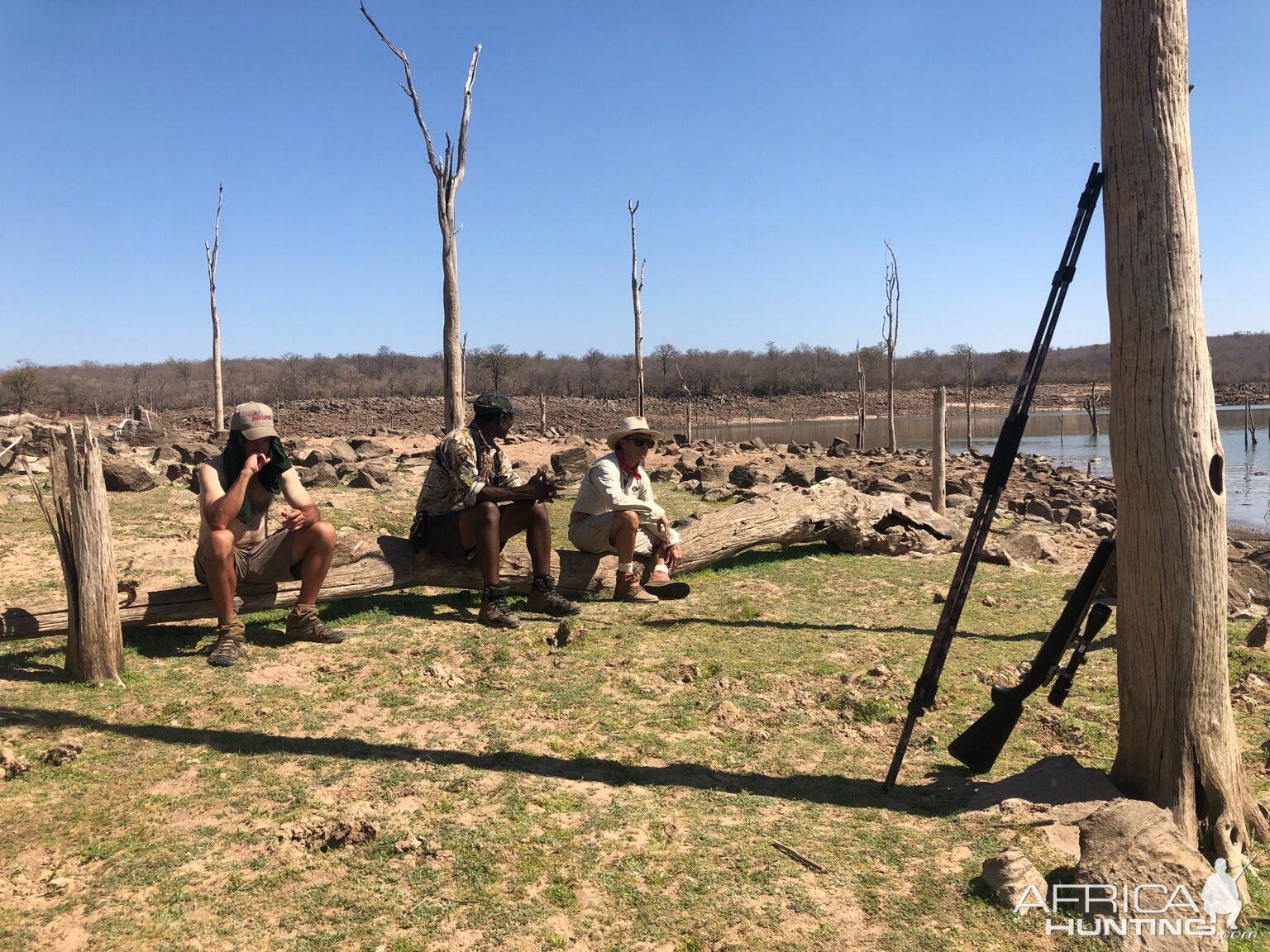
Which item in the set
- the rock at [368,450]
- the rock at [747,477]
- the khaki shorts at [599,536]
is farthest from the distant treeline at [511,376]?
the khaki shorts at [599,536]

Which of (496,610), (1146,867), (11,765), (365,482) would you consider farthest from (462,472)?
(365,482)

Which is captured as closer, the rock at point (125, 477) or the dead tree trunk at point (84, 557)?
the dead tree trunk at point (84, 557)

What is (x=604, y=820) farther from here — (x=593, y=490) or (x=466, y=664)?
(x=593, y=490)

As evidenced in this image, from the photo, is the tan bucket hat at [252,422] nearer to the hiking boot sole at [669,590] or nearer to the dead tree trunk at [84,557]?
the dead tree trunk at [84,557]

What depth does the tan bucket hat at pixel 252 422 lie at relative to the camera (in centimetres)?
512

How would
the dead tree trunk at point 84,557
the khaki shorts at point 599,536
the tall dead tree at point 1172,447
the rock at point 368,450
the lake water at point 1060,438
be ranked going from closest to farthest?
1. the tall dead tree at point 1172,447
2. the dead tree trunk at point 84,557
3. the khaki shorts at point 599,536
4. the rock at point 368,450
5. the lake water at point 1060,438

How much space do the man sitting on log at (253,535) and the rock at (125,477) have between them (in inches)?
293

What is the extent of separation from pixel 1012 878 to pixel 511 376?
201 ft

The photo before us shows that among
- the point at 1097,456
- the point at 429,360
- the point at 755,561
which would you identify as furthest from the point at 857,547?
the point at 429,360

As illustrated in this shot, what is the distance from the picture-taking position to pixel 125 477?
38.5 ft

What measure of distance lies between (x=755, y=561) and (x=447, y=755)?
4.99 metres

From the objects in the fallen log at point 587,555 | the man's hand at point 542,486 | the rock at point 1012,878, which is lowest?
the rock at point 1012,878

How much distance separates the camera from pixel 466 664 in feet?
17.6

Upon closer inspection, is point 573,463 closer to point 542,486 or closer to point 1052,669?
point 542,486
